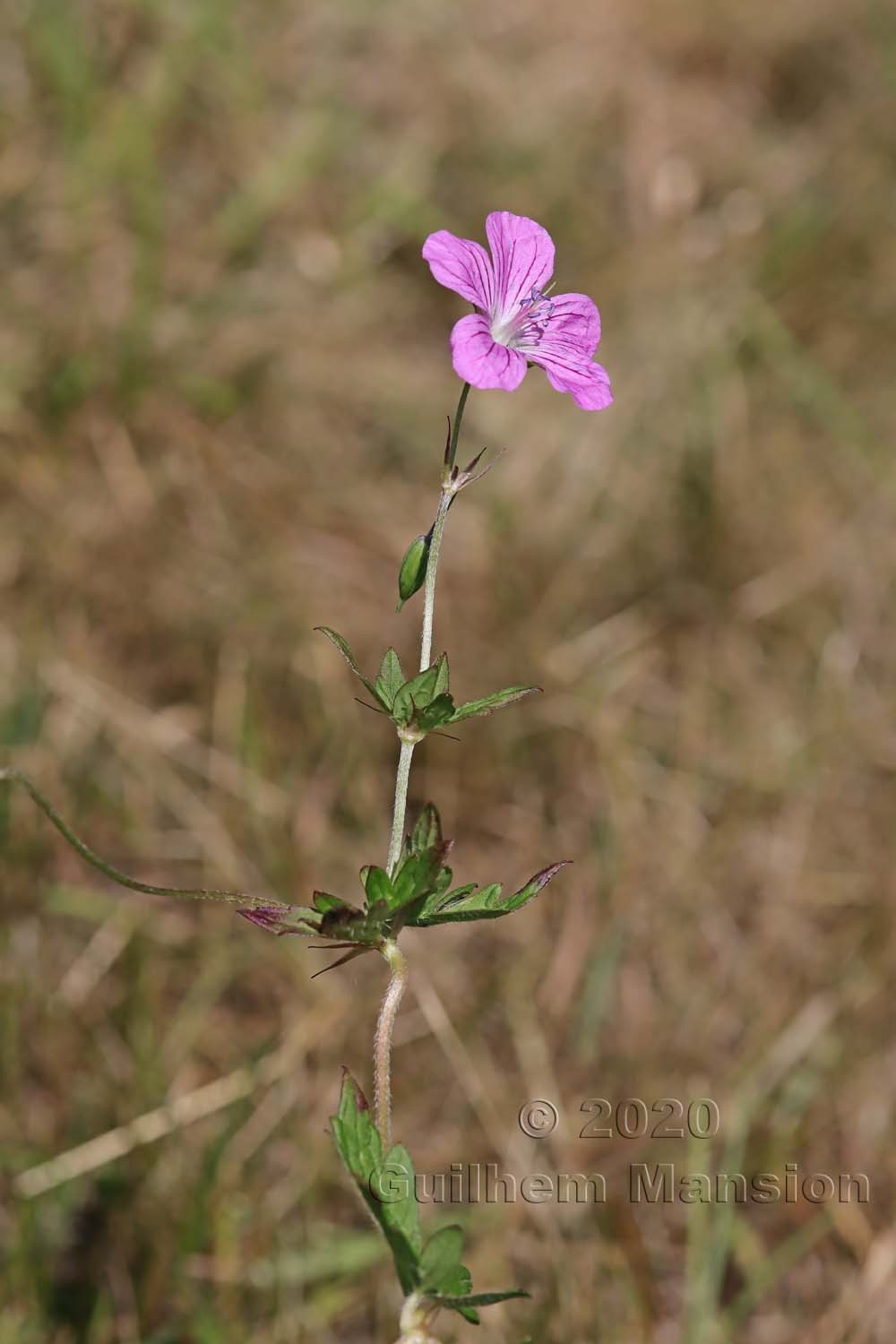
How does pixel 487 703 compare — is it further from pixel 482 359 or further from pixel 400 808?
pixel 482 359

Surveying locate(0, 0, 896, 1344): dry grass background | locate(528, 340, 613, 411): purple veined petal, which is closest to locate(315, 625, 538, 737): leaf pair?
locate(528, 340, 613, 411): purple veined petal

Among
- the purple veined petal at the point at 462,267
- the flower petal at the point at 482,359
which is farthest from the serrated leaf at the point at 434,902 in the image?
the purple veined petal at the point at 462,267

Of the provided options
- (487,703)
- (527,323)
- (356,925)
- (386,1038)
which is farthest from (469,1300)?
(527,323)

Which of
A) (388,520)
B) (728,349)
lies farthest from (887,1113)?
(728,349)

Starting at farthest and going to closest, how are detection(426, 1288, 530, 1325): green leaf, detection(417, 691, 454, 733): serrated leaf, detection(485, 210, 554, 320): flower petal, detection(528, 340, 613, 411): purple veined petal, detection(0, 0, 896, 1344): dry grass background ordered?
detection(0, 0, 896, 1344): dry grass background
detection(485, 210, 554, 320): flower petal
detection(528, 340, 613, 411): purple veined petal
detection(417, 691, 454, 733): serrated leaf
detection(426, 1288, 530, 1325): green leaf

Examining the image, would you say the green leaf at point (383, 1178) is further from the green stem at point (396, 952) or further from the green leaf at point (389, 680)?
the green leaf at point (389, 680)

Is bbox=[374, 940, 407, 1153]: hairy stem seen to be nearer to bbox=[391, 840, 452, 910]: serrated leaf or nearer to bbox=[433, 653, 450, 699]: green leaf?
bbox=[391, 840, 452, 910]: serrated leaf
